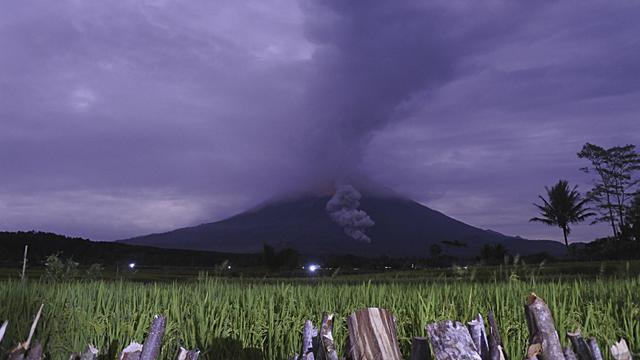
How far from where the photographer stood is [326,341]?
3.31 metres

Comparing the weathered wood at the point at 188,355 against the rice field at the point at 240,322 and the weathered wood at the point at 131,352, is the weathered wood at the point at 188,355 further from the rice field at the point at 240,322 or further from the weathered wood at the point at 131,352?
the rice field at the point at 240,322

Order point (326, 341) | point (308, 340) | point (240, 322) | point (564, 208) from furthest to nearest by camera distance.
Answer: point (564, 208) < point (240, 322) < point (308, 340) < point (326, 341)

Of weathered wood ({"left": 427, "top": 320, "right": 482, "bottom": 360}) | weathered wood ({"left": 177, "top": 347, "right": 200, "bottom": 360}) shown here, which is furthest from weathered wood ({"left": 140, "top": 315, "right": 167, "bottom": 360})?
weathered wood ({"left": 427, "top": 320, "right": 482, "bottom": 360})

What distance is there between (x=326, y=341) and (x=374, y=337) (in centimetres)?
47

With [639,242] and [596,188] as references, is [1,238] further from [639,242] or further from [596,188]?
[596,188]

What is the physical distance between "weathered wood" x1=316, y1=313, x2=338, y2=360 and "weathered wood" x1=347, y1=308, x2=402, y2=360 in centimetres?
31

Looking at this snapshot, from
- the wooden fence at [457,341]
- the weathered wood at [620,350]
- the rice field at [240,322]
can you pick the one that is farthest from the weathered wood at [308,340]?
the rice field at [240,322]

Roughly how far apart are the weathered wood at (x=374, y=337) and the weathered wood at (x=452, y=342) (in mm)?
237

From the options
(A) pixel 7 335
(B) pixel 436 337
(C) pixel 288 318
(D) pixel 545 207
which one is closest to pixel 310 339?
(B) pixel 436 337

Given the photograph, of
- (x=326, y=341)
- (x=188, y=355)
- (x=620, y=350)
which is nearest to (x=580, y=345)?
(x=620, y=350)

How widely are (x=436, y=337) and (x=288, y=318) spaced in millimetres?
3635

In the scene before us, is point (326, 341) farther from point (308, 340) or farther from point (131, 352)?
point (131, 352)

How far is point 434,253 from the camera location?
170 feet

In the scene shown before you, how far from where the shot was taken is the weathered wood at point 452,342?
2803 millimetres
